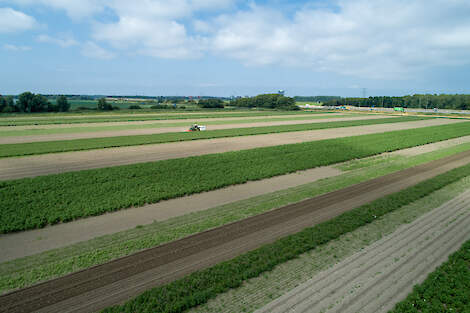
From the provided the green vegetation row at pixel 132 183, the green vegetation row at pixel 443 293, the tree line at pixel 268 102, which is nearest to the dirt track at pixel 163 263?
the green vegetation row at pixel 443 293

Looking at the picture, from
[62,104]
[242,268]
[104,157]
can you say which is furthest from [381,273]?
[62,104]

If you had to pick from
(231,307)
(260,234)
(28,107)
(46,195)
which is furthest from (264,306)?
(28,107)

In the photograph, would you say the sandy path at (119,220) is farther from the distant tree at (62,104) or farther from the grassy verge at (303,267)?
the distant tree at (62,104)

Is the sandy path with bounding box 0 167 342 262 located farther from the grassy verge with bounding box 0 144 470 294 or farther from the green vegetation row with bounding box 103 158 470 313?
the green vegetation row with bounding box 103 158 470 313

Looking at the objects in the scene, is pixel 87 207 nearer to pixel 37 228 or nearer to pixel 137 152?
pixel 37 228

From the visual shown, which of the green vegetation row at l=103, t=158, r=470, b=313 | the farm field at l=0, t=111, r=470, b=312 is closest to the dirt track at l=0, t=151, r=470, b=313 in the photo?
the farm field at l=0, t=111, r=470, b=312

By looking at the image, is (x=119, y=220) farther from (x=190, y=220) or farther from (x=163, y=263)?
(x=163, y=263)
